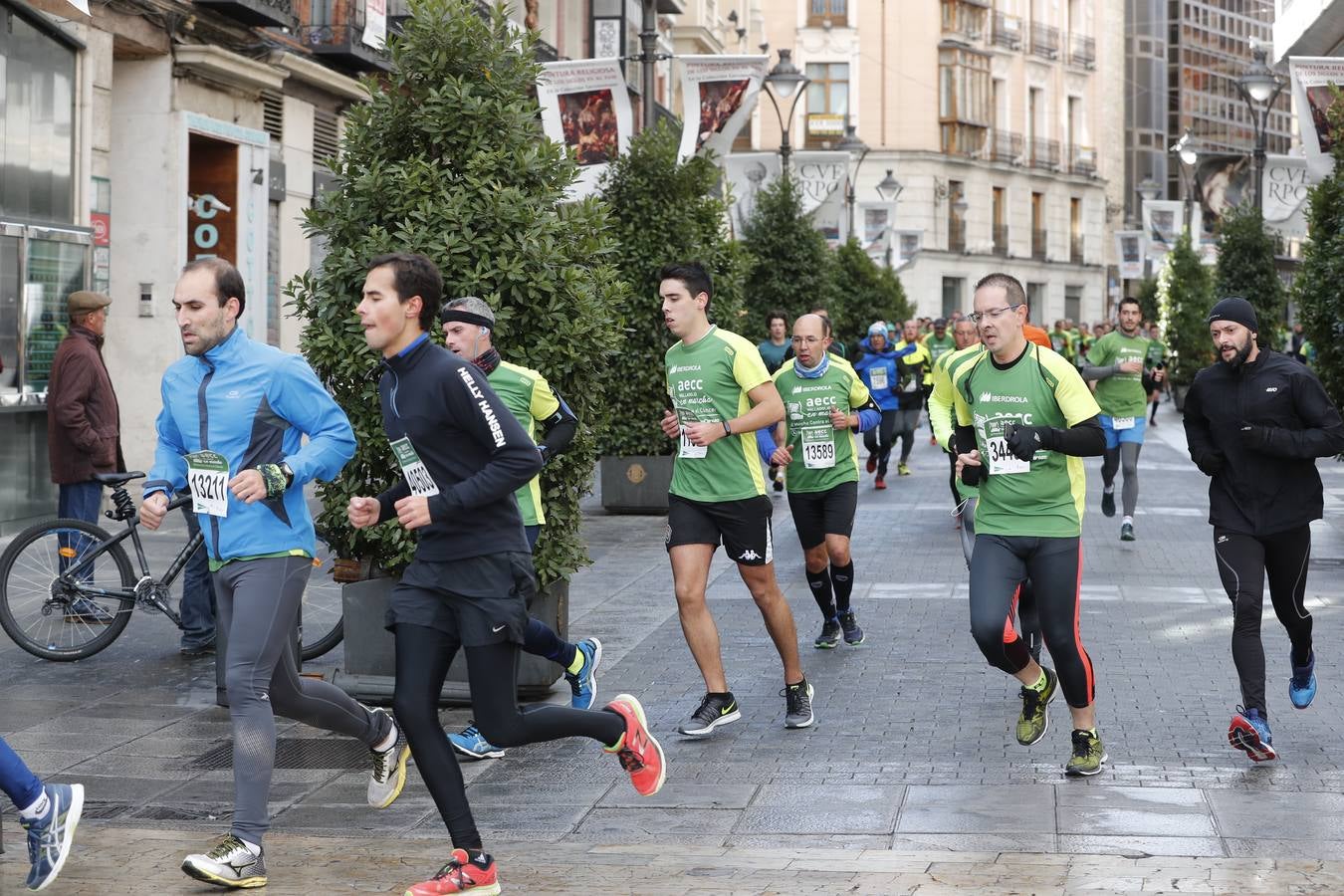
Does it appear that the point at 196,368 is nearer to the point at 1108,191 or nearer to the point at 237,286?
the point at 237,286

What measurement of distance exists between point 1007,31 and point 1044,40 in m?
2.87

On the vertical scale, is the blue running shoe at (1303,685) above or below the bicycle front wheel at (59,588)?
below

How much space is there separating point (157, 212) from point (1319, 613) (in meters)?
12.0

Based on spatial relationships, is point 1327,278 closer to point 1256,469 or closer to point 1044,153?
point 1256,469

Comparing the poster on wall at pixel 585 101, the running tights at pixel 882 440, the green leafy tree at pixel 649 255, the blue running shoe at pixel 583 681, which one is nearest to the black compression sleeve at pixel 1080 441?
the blue running shoe at pixel 583 681

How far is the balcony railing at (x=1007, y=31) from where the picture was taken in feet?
242

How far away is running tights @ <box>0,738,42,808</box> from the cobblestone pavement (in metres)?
0.31

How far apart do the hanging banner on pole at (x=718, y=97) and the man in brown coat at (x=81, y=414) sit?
13.2 m

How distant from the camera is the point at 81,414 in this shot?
10.9m

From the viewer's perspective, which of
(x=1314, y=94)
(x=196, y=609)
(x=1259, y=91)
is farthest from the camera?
(x=1259, y=91)

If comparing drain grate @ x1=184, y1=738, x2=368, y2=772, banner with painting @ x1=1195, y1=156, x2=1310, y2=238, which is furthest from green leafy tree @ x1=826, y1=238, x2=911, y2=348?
drain grate @ x1=184, y1=738, x2=368, y2=772

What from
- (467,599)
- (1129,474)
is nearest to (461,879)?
(467,599)

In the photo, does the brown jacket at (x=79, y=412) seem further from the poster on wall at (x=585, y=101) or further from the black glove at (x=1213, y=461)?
the poster on wall at (x=585, y=101)

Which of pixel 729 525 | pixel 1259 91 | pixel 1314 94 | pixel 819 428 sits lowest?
pixel 729 525
